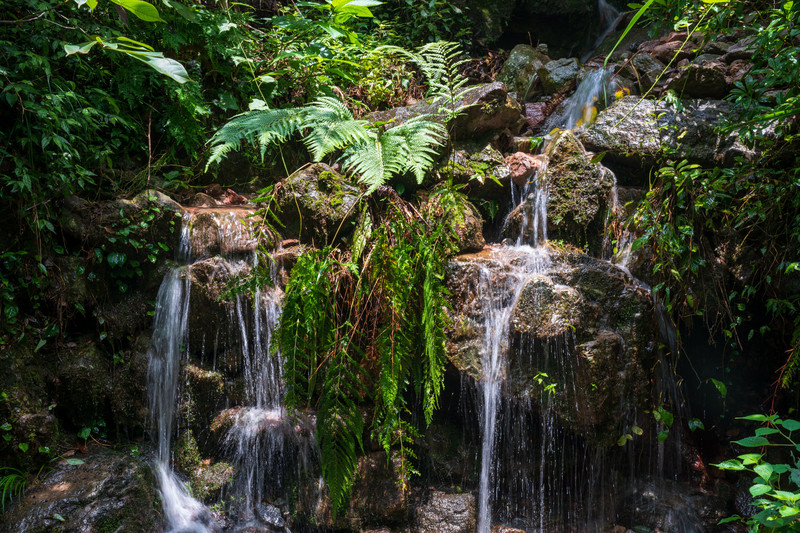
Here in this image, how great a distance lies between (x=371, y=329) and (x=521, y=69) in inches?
180

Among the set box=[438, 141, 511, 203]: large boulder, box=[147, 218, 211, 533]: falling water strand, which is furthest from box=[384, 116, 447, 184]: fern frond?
box=[147, 218, 211, 533]: falling water strand

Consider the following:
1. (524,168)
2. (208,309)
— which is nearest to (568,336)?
(524,168)

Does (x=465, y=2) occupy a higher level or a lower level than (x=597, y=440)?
higher

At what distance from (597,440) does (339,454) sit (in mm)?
1730

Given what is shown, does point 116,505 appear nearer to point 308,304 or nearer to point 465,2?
point 308,304

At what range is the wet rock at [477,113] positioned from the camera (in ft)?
14.5

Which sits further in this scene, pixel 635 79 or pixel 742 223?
pixel 635 79

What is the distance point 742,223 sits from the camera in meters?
3.51

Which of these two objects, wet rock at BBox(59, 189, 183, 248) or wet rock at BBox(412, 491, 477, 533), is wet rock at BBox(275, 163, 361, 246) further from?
wet rock at BBox(412, 491, 477, 533)

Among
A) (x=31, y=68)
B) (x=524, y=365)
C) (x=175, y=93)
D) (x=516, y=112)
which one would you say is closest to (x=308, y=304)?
(x=524, y=365)

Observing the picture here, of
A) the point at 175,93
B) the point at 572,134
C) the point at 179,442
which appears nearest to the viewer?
the point at 179,442

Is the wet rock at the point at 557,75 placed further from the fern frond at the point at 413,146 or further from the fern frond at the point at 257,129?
the fern frond at the point at 257,129

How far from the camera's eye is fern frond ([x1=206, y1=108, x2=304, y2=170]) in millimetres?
2953

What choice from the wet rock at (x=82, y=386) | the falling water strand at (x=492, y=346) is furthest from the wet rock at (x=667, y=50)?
the wet rock at (x=82, y=386)
